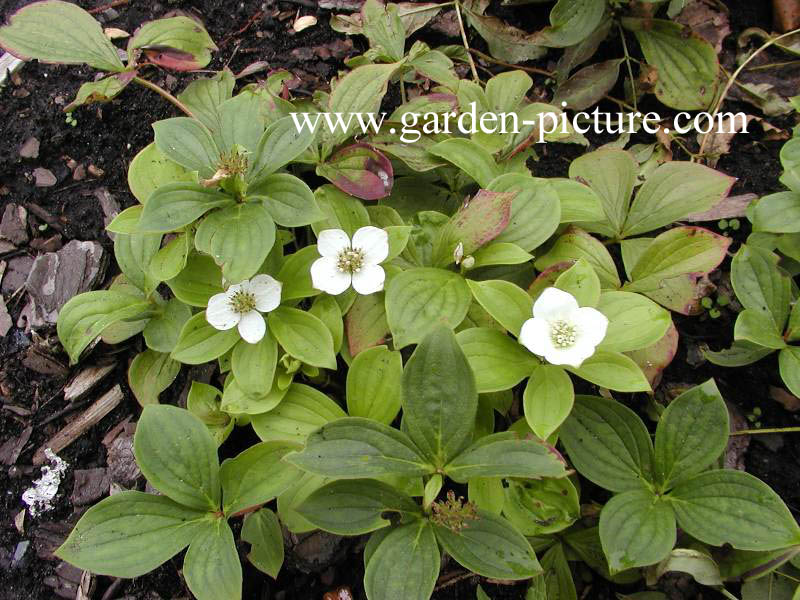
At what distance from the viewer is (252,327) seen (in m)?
2.19

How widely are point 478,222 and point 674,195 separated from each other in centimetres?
87

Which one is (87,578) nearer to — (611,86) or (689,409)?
(689,409)

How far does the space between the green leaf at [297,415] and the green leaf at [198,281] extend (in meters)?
0.44

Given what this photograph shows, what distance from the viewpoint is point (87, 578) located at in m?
2.35

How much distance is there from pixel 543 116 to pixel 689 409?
1335mm

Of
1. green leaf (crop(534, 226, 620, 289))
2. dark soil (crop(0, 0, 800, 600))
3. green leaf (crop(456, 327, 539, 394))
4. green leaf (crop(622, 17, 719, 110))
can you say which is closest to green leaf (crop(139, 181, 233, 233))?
dark soil (crop(0, 0, 800, 600))

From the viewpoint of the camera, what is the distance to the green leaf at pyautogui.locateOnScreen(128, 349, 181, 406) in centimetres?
245

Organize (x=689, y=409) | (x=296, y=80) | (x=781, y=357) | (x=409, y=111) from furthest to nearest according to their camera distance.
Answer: (x=296, y=80) < (x=409, y=111) < (x=781, y=357) < (x=689, y=409)

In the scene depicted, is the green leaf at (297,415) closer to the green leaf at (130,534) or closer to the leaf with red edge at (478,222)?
the green leaf at (130,534)

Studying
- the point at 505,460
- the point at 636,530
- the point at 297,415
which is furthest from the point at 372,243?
the point at 636,530

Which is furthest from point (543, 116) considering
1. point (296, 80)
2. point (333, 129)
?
point (296, 80)

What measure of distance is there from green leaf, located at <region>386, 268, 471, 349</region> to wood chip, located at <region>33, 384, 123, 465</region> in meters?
1.25

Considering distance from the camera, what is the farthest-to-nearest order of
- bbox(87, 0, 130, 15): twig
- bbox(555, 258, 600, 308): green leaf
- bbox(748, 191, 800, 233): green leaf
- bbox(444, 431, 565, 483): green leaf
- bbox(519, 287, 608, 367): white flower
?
bbox(87, 0, 130, 15): twig < bbox(748, 191, 800, 233): green leaf < bbox(555, 258, 600, 308): green leaf < bbox(519, 287, 608, 367): white flower < bbox(444, 431, 565, 483): green leaf

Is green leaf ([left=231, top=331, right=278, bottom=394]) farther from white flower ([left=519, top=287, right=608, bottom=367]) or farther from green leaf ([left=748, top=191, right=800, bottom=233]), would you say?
green leaf ([left=748, top=191, right=800, bottom=233])
